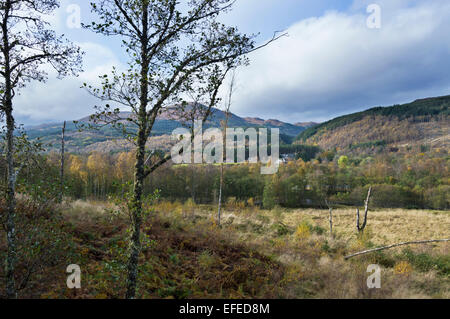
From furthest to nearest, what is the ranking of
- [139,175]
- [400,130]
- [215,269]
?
[400,130], [215,269], [139,175]

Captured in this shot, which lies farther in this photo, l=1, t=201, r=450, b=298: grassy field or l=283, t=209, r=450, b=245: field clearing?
l=283, t=209, r=450, b=245: field clearing

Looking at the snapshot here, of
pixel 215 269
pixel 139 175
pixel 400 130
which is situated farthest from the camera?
pixel 400 130

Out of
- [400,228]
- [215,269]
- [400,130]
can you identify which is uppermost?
[400,130]

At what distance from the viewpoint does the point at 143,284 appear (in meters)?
6.25

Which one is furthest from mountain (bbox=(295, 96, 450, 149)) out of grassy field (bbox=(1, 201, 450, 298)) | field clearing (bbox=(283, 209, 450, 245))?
grassy field (bbox=(1, 201, 450, 298))

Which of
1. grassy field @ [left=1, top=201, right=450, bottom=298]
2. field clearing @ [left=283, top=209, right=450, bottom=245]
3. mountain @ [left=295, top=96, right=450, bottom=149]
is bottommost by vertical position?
field clearing @ [left=283, top=209, right=450, bottom=245]

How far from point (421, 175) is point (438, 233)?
47.8 m

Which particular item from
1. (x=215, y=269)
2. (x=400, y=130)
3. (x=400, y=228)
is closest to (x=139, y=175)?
(x=215, y=269)

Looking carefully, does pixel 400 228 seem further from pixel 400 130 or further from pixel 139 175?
pixel 400 130

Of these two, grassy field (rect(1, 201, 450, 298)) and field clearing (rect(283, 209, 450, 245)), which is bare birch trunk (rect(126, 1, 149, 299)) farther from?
field clearing (rect(283, 209, 450, 245))

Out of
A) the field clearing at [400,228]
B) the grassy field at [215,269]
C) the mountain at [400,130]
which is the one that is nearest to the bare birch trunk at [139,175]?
the grassy field at [215,269]
